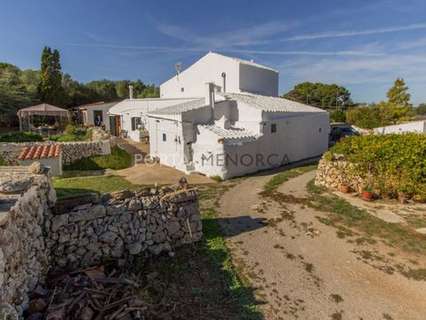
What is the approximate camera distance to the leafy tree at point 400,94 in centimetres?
3971

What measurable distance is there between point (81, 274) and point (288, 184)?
464 inches

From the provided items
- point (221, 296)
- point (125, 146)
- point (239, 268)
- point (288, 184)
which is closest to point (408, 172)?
point (288, 184)

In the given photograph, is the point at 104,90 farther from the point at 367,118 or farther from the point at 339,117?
the point at 367,118

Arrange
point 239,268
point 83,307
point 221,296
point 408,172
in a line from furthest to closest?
point 408,172 → point 239,268 → point 221,296 → point 83,307

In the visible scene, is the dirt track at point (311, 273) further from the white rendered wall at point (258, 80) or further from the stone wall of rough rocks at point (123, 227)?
the white rendered wall at point (258, 80)

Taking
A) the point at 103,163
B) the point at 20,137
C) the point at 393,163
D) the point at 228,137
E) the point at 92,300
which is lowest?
the point at 92,300

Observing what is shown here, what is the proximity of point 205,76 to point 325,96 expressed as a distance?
51619 mm

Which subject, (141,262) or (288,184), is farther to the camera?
(288,184)

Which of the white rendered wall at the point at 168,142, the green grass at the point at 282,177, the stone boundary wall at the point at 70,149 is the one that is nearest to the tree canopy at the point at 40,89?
the stone boundary wall at the point at 70,149

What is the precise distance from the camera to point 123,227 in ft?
24.3

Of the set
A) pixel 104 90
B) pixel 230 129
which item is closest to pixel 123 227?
pixel 230 129

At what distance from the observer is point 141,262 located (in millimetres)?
7266

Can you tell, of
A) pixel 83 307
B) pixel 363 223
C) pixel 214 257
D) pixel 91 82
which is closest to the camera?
pixel 83 307

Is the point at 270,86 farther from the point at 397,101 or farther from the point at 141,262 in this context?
the point at 141,262
